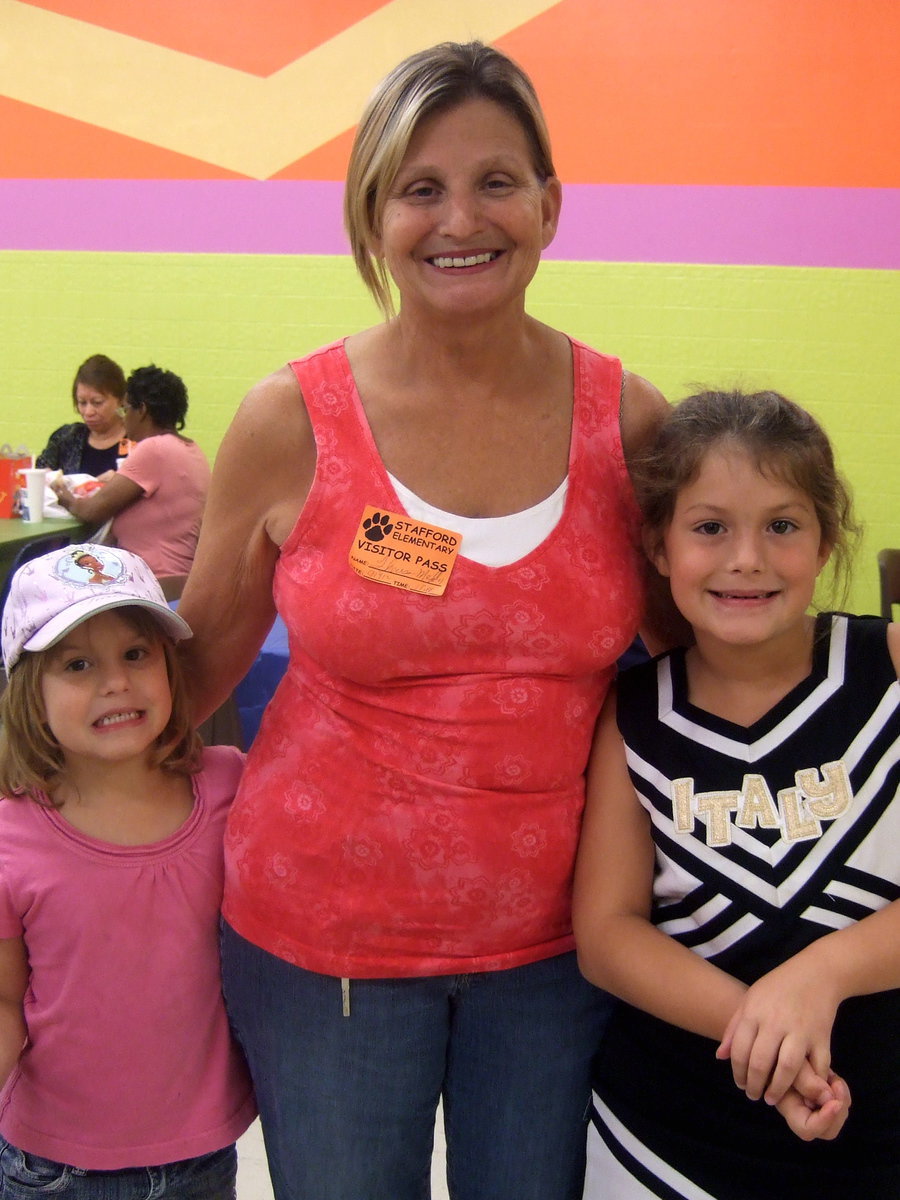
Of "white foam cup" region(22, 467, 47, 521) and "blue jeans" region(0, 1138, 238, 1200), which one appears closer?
"blue jeans" region(0, 1138, 238, 1200)

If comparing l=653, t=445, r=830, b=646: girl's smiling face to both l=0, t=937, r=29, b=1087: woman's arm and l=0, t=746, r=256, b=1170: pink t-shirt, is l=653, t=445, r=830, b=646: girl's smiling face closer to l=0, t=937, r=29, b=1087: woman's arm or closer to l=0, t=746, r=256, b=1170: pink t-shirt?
l=0, t=746, r=256, b=1170: pink t-shirt

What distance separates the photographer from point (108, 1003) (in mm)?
1262

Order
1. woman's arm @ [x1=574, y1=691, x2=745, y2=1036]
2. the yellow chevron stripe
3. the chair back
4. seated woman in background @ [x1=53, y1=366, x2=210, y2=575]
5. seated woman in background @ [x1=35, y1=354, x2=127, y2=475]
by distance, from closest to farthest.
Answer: woman's arm @ [x1=574, y1=691, x2=745, y2=1036], the chair back, seated woman in background @ [x1=53, y1=366, x2=210, y2=575], the yellow chevron stripe, seated woman in background @ [x1=35, y1=354, x2=127, y2=475]

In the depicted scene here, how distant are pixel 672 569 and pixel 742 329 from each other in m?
4.09

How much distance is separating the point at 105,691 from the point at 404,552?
439 millimetres

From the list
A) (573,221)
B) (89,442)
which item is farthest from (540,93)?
(89,442)

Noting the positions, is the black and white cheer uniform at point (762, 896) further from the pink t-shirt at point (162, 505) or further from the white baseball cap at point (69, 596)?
the pink t-shirt at point (162, 505)

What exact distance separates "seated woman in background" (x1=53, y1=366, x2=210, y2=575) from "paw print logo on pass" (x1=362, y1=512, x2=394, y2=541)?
3503 mm

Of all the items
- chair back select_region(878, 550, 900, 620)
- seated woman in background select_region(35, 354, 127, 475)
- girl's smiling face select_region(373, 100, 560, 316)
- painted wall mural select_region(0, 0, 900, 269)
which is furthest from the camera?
seated woman in background select_region(35, 354, 127, 475)

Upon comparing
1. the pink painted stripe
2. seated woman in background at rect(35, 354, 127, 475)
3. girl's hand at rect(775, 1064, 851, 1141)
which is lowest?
girl's hand at rect(775, 1064, 851, 1141)

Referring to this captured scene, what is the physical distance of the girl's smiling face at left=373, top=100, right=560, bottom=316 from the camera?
116cm

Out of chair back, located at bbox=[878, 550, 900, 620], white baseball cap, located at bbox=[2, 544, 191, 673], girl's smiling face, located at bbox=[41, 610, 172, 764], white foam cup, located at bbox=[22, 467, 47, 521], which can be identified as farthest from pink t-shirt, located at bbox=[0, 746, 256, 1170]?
white foam cup, located at bbox=[22, 467, 47, 521]

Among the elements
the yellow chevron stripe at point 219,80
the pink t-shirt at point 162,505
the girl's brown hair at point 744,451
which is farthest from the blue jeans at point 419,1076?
the yellow chevron stripe at point 219,80

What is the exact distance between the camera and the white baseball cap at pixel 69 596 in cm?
127
